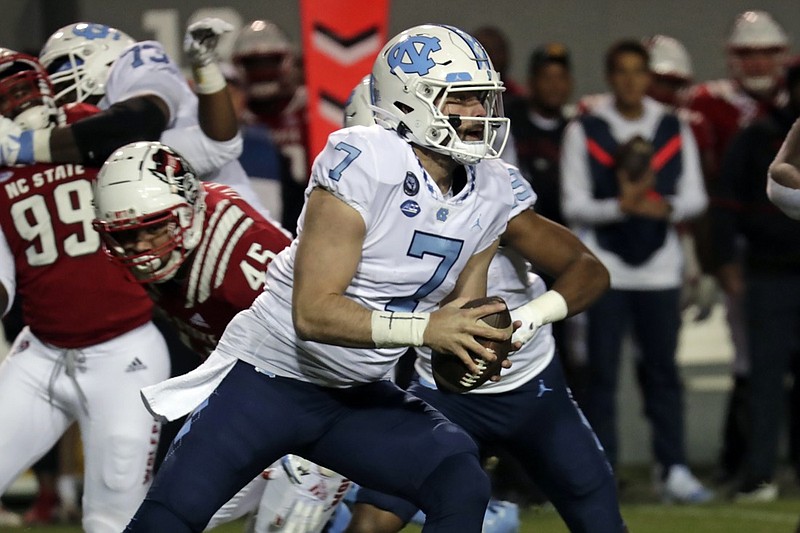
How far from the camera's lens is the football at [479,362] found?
3314 mm

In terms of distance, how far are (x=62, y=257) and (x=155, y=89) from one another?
26.2 inches

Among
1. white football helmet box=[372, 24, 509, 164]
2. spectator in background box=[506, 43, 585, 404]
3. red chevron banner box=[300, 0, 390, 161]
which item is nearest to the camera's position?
white football helmet box=[372, 24, 509, 164]

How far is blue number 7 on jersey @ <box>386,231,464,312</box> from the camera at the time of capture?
11.2 feet

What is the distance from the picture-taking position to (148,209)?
3.75 m

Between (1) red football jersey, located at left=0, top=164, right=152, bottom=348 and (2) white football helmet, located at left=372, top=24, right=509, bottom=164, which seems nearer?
(2) white football helmet, located at left=372, top=24, right=509, bottom=164

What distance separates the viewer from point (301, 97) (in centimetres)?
693

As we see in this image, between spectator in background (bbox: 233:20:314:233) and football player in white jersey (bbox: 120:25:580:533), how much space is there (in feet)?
10.0

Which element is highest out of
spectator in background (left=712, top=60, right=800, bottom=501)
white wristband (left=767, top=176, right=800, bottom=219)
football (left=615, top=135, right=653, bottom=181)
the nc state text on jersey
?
white wristband (left=767, top=176, right=800, bottom=219)

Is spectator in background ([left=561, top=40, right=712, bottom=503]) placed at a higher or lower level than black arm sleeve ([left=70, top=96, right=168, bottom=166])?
lower

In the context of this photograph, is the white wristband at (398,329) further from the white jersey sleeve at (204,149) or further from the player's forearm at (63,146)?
the white jersey sleeve at (204,149)

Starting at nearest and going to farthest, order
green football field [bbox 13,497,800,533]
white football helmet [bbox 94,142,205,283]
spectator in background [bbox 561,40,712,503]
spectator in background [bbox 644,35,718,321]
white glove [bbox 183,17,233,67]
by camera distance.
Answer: white football helmet [bbox 94,142,205,283], white glove [bbox 183,17,233,67], green football field [bbox 13,497,800,533], spectator in background [bbox 561,40,712,503], spectator in background [bbox 644,35,718,321]

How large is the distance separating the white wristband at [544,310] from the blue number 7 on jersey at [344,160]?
1.97ft

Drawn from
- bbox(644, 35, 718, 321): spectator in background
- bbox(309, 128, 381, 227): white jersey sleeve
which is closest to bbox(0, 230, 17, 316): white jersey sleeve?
bbox(309, 128, 381, 227): white jersey sleeve

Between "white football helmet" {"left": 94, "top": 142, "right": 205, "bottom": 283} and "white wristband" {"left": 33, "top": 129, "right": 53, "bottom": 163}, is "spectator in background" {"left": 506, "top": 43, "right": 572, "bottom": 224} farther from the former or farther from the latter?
"white football helmet" {"left": 94, "top": 142, "right": 205, "bottom": 283}
